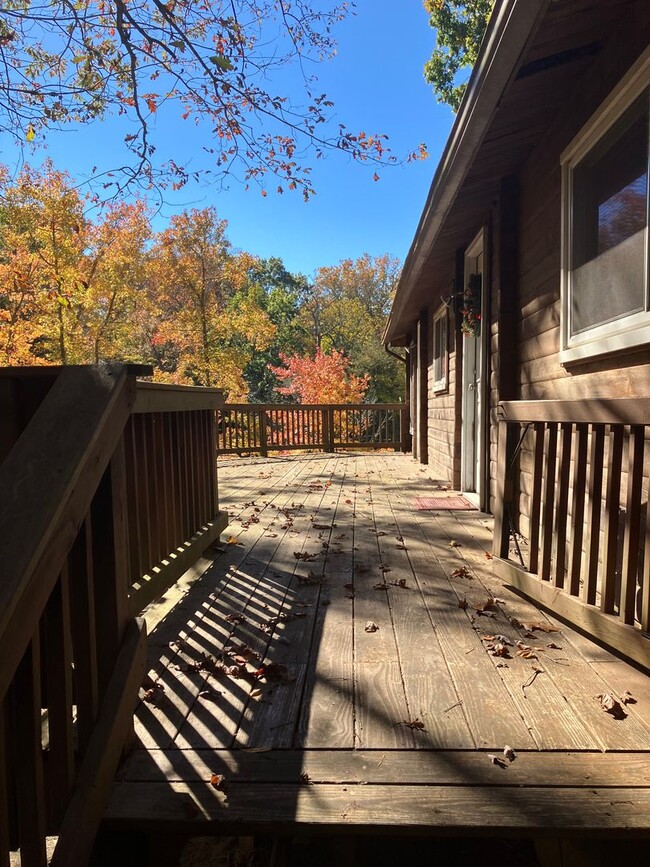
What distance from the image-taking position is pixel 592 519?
1.86 meters

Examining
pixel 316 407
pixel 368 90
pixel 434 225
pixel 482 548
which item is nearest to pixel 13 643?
pixel 482 548

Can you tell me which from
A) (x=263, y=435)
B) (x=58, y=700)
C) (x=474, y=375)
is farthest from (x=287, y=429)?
(x=58, y=700)

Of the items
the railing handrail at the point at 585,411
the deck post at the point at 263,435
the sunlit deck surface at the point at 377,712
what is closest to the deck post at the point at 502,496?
the railing handrail at the point at 585,411

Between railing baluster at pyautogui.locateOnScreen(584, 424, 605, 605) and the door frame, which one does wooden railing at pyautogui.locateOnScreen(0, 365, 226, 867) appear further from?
the door frame

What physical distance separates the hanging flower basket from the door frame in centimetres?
12

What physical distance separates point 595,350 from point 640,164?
0.74 metres

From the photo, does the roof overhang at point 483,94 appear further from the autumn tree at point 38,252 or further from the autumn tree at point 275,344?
the autumn tree at point 275,344

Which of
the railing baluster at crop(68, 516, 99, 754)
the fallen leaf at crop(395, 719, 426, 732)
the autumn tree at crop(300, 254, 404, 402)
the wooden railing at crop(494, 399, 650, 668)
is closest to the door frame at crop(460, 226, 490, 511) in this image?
the wooden railing at crop(494, 399, 650, 668)

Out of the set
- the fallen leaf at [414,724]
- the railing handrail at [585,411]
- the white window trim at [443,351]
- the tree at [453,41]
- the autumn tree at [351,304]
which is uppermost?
the tree at [453,41]

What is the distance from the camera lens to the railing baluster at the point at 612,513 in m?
1.71

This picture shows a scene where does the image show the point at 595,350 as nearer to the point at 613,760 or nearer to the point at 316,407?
the point at 613,760

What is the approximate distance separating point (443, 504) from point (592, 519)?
2.80 metres

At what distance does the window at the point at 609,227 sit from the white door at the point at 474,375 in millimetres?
1492

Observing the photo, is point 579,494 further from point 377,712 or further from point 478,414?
point 478,414
